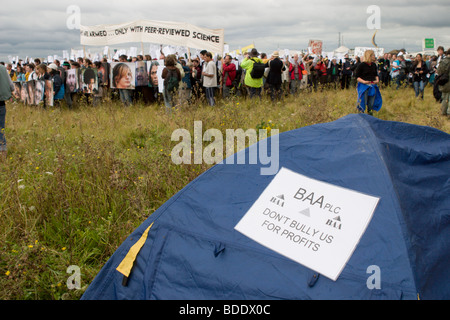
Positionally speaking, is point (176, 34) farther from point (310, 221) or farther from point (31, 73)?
point (310, 221)

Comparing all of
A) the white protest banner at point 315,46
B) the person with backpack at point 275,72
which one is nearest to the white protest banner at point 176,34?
the person with backpack at point 275,72

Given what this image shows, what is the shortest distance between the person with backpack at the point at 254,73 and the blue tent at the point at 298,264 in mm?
7282

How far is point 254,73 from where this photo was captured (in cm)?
941

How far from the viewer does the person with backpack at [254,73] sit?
9.41 metres

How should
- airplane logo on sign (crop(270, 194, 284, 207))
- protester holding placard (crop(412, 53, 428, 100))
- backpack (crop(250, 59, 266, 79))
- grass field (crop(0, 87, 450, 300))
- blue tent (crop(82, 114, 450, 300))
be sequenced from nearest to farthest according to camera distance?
blue tent (crop(82, 114, 450, 300)) → airplane logo on sign (crop(270, 194, 284, 207)) → grass field (crop(0, 87, 450, 300)) → backpack (crop(250, 59, 266, 79)) → protester holding placard (crop(412, 53, 428, 100))

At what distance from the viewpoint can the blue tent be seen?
5.34 ft

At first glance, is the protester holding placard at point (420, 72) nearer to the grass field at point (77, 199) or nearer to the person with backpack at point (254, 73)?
the person with backpack at point (254, 73)

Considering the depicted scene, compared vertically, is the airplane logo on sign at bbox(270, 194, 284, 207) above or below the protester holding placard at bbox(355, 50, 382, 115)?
below

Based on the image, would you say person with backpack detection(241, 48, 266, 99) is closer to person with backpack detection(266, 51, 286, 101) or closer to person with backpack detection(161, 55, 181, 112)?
person with backpack detection(266, 51, 286, 101)

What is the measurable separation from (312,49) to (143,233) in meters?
18.1

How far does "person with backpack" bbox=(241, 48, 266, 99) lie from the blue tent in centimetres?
728

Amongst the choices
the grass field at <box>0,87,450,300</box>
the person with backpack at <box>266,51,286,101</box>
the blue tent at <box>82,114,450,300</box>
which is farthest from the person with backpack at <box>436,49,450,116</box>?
the blue tent at <box>82,114,450,300</box>

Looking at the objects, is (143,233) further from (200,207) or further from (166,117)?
(166,117)

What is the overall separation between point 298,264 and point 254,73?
821 centimetres
